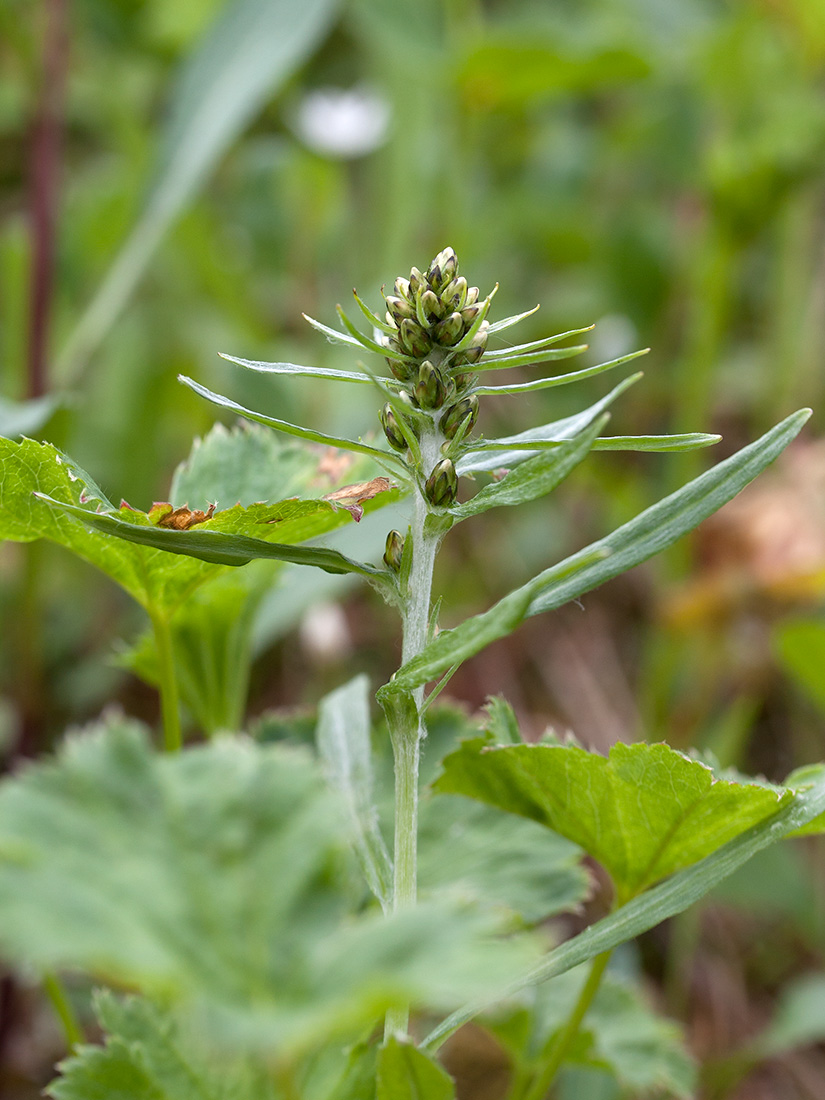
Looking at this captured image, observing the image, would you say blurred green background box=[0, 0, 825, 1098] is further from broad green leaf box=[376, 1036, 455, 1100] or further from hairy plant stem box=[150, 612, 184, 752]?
broad green leaf box=[376, 1036, 455, 1100]

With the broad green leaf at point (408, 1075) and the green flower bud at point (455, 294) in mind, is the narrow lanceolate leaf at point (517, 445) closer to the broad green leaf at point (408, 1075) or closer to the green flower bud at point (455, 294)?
the green flower bud at point (455, 294)

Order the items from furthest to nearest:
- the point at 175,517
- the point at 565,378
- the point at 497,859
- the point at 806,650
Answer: the point at 806,650 → the point at 497,859 → the point at 175,517 → the point at 565,378

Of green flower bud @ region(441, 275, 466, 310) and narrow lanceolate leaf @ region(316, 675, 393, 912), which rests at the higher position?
green flower bud @ region(441, 275, 466, 310)

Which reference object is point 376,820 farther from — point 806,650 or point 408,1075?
point 806,650

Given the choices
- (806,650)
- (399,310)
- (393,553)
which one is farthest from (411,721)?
(806,650)

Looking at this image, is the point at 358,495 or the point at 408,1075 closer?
the point at 408,1075

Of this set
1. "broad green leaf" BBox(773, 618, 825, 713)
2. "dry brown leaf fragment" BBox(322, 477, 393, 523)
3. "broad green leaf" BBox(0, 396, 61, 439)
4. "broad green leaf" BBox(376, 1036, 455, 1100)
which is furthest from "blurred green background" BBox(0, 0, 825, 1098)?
"broad green leaf" BBox(376, 1036, 455, 1100)

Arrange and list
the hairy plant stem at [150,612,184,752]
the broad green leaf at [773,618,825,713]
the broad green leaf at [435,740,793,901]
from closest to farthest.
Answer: the broad green leaf at [435,740,793,901]
the hairy plant stem at [150,612,184,752]
the broad green leaf at [773,618,825,713]
